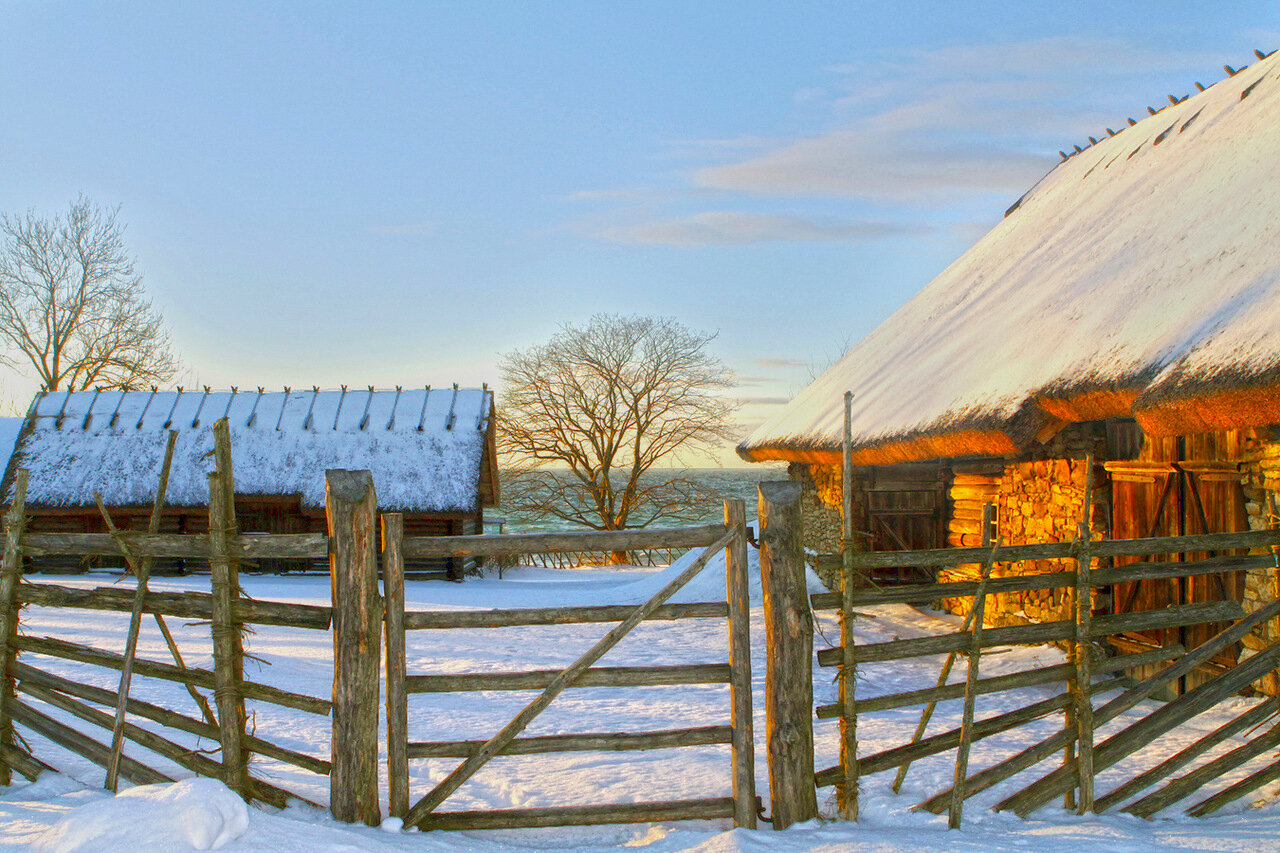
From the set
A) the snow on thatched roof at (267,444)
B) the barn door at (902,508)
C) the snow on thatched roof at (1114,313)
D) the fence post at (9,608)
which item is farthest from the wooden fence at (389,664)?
the snow on thatched roof at (267,444)

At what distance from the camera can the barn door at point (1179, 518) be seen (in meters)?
6.34

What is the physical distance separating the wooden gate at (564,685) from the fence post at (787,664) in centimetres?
12

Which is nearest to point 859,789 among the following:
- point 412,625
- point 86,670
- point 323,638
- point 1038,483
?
point 412,625

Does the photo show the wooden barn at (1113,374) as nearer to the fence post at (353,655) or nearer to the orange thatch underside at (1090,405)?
the orange thatch underside at (1090,405)

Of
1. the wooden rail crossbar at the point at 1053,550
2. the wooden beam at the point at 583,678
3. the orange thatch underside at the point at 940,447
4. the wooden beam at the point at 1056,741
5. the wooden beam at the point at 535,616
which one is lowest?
the wooden beam at the point at 1056,741

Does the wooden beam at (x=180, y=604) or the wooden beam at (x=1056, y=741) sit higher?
the wooden beam at (x=180, y=604)

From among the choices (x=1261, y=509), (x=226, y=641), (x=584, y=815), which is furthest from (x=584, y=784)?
(x=1261, y=509)

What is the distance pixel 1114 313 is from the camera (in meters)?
7.12

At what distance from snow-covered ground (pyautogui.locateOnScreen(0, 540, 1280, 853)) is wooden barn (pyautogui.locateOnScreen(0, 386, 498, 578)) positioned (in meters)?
8.70

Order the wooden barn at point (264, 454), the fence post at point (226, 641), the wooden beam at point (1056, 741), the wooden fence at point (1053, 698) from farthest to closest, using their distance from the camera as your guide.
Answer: the wooden barn at point (264, 454) < the wooden beam at point (1056, 741) < the wooden fence at point (1053, 698) < the fence post at point (226, 641)

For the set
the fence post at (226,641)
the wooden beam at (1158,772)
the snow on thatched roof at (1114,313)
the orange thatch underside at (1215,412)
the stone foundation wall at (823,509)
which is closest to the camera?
the fence post at (226,641)

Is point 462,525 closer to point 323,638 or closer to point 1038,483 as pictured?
point 323,638

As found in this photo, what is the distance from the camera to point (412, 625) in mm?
4129

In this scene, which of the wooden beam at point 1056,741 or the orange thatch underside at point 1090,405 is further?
the orange thatch underside at point 1090,405
